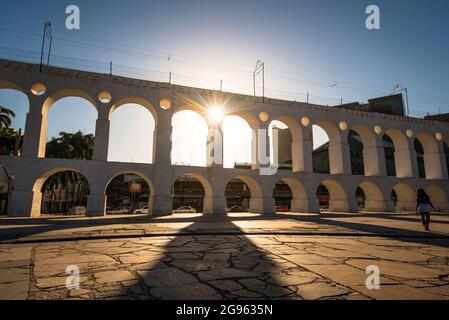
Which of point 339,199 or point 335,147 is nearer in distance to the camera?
point 339,199

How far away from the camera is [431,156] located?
95.7 ft

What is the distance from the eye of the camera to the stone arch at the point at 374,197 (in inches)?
988

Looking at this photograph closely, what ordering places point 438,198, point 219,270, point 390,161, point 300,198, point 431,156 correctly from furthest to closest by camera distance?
point 390,161 → point 431,156 → point 438,198 → point 300,198 → point 219,270

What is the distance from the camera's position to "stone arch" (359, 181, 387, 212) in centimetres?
2509

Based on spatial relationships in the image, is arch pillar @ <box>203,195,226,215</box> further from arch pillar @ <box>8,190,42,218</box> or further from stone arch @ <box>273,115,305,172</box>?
arch pillar @ <box>8,190,42,218</box>

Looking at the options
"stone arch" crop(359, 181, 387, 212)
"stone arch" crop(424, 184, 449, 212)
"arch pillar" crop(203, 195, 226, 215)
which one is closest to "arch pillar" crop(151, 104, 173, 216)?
"arch pillar" crop(203, 195, 226, 215)

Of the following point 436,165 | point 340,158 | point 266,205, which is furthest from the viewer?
point 436,165

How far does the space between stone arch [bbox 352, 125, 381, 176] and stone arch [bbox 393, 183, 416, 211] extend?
3298 millimetres

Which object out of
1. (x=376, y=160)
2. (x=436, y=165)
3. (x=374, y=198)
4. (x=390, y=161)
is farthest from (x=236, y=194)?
(x=436, y=165)

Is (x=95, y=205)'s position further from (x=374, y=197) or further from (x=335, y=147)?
(x=374, y=197)

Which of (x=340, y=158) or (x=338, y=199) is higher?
(x=340, y=158)

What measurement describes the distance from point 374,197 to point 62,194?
4533 centimetres
